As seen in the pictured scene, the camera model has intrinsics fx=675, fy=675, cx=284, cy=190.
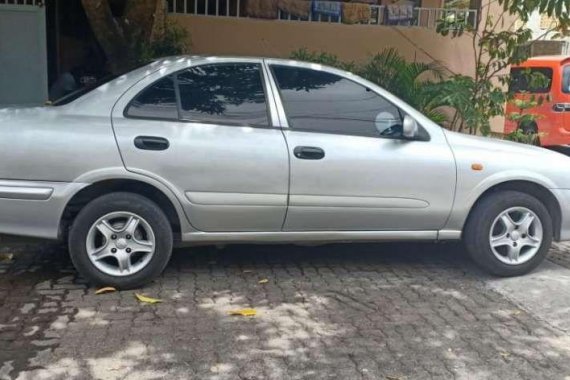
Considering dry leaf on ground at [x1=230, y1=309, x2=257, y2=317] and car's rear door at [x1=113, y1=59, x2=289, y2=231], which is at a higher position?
car's rear door at [x1=113, y1=59, x2=289, y2=231]

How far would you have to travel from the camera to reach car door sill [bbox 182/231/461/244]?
488 centimetres

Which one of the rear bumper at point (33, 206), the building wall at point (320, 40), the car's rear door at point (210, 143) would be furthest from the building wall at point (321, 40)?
the rear bumper at point (33, 206)

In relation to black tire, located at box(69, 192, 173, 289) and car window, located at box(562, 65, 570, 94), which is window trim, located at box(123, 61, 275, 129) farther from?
car window, located at box(562, 65, 570, 94)

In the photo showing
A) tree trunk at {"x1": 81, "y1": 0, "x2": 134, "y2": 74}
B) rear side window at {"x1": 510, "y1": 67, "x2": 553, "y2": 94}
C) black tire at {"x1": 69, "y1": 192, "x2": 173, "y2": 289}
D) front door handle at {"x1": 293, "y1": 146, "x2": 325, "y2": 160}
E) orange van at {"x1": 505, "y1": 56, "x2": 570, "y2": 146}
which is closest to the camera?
black tire at {"x1": 69, "y1": 192, "x2": 173, "y2": 289}

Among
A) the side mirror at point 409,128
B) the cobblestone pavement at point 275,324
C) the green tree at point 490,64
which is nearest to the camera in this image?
the cobblestone pavement at point 275,324

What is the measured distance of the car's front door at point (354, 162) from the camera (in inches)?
193

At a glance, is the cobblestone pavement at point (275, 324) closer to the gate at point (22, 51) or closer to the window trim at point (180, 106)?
the window trim at point (180, 106)

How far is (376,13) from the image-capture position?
9.57m

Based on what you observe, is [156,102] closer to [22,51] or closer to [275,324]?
[275,324]

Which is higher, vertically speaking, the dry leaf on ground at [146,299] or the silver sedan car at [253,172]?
the silver sedan car at [253,172]

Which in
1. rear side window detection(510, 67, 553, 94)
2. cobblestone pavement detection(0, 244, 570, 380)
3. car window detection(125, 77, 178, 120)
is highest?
rear side window detection(510, 67, 553, 94)

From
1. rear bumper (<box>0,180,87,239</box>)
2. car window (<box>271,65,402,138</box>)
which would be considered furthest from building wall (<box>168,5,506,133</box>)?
rear bumper (<box>0,180,87,239</box>)

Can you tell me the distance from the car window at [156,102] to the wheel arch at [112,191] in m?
0.49

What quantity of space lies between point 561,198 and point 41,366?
397 centimetres
